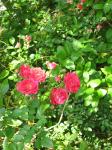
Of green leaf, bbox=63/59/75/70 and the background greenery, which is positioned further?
green leaf, bbox=63/59/75/70

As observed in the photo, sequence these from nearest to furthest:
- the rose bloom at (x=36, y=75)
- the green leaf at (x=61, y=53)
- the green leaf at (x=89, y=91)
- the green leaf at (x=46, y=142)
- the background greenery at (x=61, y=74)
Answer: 1. the green leaf at (x=46, y=142)
2. the background greenery at (x=61, y=74)
3. the rose bloom at (x=36, y=75)
4. the green leaf at (x=89, y=91)
5. the green leaf at (x=61, y=53)

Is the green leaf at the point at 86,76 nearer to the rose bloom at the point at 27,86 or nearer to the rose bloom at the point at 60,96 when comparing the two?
the rose bloom at the point at 60,96

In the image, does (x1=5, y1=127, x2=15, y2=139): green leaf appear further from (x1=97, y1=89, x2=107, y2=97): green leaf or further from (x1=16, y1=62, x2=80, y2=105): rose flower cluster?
(x1=97, y1=89, x2=107, y2=97): green leaf

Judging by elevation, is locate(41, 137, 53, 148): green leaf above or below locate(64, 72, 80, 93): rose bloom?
below

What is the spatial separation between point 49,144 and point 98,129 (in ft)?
3.56

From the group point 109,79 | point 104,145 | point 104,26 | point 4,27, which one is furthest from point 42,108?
point 4,27

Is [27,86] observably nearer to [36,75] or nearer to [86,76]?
[36,75]

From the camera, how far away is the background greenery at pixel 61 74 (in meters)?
1.92

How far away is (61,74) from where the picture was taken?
243 centimetres

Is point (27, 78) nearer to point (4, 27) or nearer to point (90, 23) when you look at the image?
point (90, 23)

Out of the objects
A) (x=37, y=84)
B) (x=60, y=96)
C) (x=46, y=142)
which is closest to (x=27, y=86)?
(x=37, y=84)

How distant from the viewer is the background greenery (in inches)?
75.8

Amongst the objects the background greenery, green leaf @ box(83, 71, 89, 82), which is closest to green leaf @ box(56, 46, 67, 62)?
the background greenery

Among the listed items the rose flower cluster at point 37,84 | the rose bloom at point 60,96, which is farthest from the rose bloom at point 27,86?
the rose bloom at point 60,96
